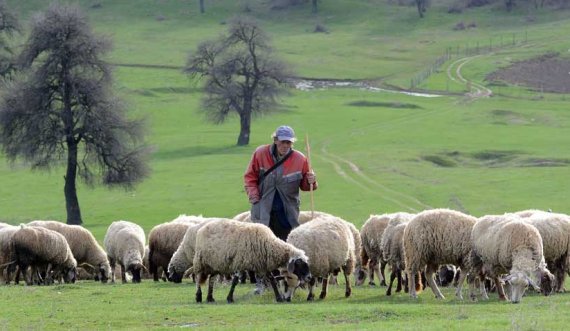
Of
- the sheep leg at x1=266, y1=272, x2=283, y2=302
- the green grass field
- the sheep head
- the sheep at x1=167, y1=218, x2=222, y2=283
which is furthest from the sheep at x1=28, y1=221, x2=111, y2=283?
the sheep leg at x1=266, y1=272, x2=283, y2=302

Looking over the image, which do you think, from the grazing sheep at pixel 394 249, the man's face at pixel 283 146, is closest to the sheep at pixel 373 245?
A: the grazing sheep at pixel 394 249

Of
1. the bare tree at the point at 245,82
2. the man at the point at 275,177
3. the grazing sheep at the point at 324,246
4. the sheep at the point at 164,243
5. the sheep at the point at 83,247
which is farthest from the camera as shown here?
the bare tree at the point at 245,82

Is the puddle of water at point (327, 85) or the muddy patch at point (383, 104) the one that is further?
the puddle of water at point (327, 85)

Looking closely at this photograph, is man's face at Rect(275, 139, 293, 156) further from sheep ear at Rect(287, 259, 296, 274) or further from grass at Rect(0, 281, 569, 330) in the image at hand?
grass at Rect(0, 281, 569, 330)

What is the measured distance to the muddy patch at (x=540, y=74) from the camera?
10319 centimetres

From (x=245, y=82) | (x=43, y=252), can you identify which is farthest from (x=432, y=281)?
(x=245, y=82)

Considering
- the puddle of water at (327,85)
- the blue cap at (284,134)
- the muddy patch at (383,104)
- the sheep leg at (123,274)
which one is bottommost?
the muddy patch at (383,104)

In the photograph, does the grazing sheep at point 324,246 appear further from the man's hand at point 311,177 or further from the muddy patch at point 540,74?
the muddy patch at point 540,74

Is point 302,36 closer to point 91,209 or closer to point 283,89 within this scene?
point 283,89

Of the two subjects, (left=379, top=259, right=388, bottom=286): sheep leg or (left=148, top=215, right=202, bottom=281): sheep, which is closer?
(left=379, top=259, right=388, bottom=286): sheep leg

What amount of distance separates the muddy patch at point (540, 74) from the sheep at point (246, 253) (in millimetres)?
84552

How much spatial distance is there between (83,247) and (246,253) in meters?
11.3

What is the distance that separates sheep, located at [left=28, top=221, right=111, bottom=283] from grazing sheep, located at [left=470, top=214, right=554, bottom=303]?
12.8 metres

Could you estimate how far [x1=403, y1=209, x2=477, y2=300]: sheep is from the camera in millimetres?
21734
